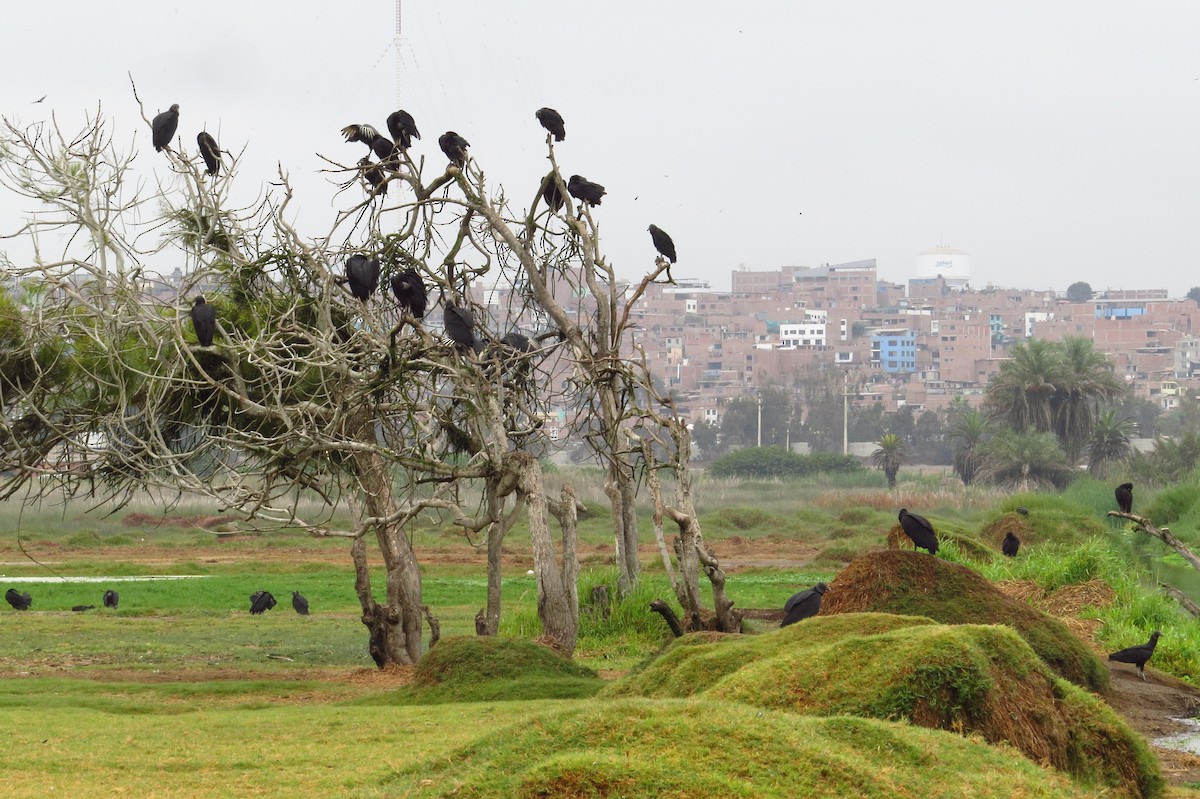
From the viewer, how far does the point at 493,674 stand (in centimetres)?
1211

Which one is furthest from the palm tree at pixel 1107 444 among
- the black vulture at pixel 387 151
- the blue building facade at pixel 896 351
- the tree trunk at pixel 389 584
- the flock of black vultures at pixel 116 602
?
the blue building facade at pixel 896 351

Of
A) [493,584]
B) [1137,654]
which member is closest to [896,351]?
[493,584]

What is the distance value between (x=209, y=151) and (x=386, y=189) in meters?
1.91

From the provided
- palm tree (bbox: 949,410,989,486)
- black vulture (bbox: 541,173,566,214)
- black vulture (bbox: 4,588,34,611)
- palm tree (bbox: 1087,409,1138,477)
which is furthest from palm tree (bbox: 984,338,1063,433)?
black vulture (bbox: 541,173,566,214)

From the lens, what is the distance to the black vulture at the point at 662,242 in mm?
15180

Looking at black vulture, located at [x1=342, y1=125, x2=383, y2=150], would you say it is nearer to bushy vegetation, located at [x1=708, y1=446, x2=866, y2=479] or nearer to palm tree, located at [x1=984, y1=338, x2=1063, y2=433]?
palm tree, located at [x1=984, y1=338, x2=1063, y2=433]

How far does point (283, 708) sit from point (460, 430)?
576 cm

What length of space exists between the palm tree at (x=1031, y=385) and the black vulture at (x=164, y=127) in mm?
51408

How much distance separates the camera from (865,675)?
24.7 feet

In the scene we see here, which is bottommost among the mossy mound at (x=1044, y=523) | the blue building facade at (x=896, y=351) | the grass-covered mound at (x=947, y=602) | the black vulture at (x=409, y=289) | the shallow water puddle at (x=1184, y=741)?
the shallow water puddle at (x=1184, y=741)

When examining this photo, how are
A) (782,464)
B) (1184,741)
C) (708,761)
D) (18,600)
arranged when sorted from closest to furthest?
(708,761) → (1184,741) → (18,600) → (782,464)

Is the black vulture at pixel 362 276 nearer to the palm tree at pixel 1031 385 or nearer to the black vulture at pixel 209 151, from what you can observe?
the black vulture at pixel 209 151

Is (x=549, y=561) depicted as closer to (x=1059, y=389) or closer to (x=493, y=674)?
(x=493, y=674)

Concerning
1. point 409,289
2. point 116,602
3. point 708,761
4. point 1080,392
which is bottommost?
point 116,602
